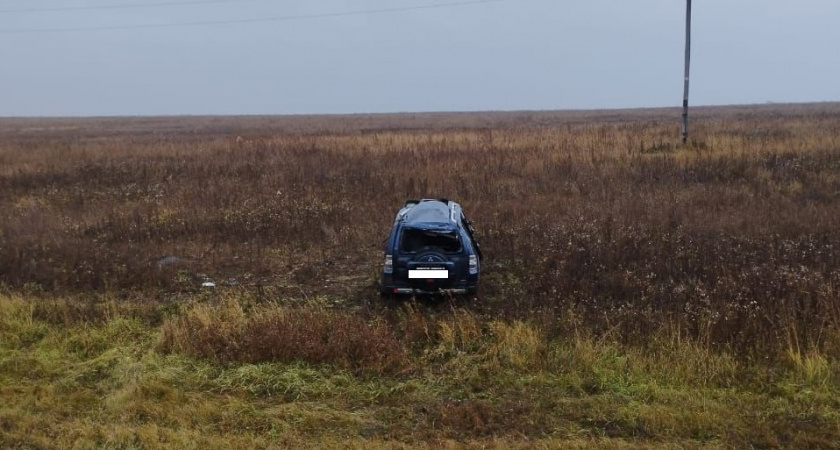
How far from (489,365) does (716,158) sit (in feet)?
45.2

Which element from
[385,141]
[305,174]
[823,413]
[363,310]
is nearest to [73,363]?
[363,310]

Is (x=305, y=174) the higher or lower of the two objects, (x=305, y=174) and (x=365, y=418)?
the higher

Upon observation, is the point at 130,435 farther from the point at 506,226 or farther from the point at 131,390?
the point at 506,226

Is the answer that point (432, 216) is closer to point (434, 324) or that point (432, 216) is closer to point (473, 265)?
point (473, 265)

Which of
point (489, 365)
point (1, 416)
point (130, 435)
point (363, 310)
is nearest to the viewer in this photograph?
point (130, 435)

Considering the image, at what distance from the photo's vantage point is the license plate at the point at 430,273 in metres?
7.14

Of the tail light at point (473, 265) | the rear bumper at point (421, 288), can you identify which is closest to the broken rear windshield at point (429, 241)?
the tail light at point (473, 265)

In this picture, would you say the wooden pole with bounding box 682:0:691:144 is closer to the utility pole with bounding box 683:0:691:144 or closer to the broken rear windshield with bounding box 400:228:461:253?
the utility pole with bounding box 683:0:691:144

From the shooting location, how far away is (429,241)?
748 centimetres

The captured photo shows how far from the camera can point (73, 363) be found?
6.15 m

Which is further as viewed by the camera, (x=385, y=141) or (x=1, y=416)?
(x=385, y=141)

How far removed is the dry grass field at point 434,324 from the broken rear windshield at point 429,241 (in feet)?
2.10

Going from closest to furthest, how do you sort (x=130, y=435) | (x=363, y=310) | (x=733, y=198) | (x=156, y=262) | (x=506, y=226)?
(x=130, y=435) → (x=363, y=310) → (x=156, y=262) → (x=506, y=226) → (x=733, y=198)

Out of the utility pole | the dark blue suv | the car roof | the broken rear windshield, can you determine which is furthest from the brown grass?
the utility pole
